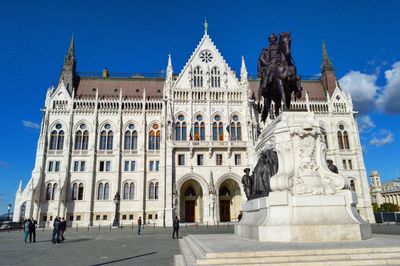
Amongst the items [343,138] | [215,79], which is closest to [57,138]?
[215,79]

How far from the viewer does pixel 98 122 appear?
141 feet

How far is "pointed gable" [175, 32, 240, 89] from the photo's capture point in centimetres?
4244

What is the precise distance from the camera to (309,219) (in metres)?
8.22

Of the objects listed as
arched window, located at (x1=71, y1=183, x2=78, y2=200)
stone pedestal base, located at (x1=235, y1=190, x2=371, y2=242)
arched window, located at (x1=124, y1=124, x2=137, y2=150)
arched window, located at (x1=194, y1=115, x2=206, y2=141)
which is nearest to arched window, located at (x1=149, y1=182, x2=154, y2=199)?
arched window, located at (x1=124, y1=124, x2=137, y2=150)

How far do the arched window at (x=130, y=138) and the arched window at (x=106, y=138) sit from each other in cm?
223

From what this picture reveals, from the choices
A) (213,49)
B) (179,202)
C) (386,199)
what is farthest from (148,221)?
(386,199)

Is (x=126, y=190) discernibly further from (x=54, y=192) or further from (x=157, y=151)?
(x=54, y=192)

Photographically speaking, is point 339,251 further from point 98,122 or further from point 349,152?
point 349,152

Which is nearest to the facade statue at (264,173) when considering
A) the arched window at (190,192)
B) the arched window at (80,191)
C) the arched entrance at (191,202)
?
the arched entrance at (191,202)

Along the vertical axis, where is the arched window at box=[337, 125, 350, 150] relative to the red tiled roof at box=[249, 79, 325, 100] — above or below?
below

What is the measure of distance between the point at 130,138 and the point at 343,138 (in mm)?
33803

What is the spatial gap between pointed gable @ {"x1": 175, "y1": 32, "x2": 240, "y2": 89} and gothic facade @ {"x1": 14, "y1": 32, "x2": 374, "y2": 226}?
0.15 meters

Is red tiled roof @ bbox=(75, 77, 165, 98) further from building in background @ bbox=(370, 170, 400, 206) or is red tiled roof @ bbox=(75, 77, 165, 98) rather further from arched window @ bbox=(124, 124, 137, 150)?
building in background @ bbox=(370, 170, 400, 206)

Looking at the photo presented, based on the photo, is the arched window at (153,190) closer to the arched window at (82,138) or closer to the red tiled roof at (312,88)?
the arched window at (82,138)
